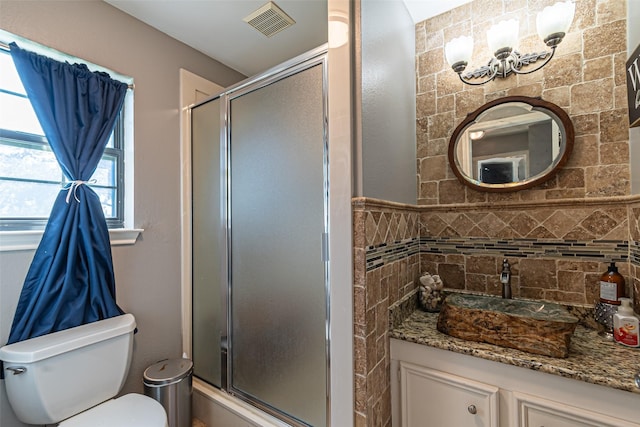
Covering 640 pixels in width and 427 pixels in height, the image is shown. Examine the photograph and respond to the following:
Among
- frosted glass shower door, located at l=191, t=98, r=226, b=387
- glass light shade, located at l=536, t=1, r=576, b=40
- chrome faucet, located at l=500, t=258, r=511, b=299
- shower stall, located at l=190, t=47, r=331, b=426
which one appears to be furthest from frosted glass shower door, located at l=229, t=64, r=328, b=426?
glass light shade, located at l=536, t=1, r=576, b=40

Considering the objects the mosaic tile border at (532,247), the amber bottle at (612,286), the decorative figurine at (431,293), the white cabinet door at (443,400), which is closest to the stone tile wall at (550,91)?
the mosaic tile border at (532,247)

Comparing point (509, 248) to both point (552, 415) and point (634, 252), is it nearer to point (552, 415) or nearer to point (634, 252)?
point (634, 252)

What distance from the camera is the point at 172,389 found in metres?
1.46

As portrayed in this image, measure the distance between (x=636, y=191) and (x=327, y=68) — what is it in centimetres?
137

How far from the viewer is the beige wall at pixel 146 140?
54.8 inches

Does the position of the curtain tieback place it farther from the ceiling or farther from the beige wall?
the ceiling

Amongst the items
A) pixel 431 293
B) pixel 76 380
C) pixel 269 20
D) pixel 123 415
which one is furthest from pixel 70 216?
→ pixel 431 293

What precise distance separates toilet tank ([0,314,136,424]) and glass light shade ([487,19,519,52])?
7.59ft

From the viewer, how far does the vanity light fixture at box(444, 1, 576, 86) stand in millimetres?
1234

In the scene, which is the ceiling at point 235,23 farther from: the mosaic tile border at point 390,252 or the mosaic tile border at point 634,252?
the mosaic tile border at point 634,252

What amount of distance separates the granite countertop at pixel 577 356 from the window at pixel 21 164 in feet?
5.78

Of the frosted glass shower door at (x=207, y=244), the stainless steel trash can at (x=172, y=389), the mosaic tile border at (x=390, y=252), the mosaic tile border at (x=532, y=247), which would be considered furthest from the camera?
the frosted glass shower door at (x=207, y=244)

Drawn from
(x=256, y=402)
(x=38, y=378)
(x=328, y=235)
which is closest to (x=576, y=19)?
(x=328, y=235)

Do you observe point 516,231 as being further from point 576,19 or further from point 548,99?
point 576,19
